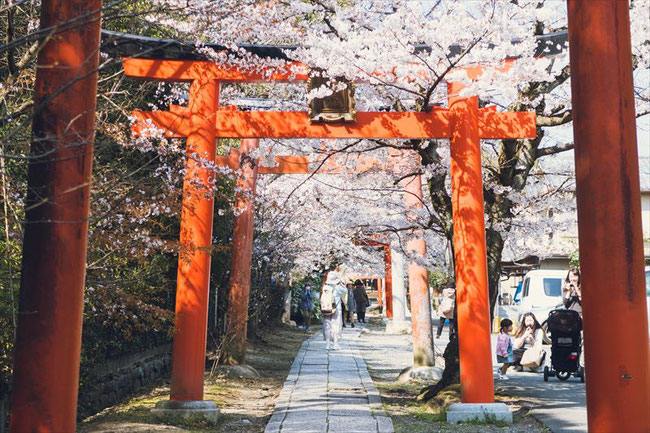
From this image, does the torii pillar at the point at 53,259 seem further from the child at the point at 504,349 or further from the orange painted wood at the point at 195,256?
the child at the point at 504,349

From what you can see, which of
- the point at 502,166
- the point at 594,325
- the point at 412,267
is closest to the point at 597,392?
the point at 594,325

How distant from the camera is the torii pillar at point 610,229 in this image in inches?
151

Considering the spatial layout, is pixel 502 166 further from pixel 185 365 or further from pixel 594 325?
pixel 594 325

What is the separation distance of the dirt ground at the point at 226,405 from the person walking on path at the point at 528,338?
13.7 ft

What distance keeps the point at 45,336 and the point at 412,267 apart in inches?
392

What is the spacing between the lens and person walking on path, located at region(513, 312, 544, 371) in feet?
42.5

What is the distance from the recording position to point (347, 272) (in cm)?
3428

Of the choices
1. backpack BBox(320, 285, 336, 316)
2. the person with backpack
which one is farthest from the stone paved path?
the person with backpack

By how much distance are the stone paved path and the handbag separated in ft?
9.41

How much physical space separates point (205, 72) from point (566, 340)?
693cm

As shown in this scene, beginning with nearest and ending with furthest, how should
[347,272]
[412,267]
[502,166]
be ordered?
1. [502,166]
2. [412,267]
3. [347,272]

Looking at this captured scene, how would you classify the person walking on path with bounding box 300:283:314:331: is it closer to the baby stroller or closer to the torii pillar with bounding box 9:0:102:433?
the baby stroller

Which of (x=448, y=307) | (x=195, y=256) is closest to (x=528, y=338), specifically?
(x=448, y=307)

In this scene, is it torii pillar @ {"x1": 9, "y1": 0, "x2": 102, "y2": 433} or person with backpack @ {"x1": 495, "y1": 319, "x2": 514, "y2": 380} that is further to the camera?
person with backpack @ {"x1": 495, "y1": 319, "x2": 514, "y2": 380}
